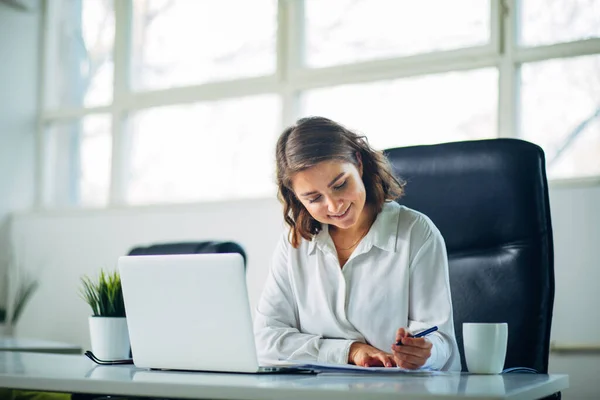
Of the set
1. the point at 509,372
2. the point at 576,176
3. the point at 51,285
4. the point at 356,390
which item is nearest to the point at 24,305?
the point at 51,285

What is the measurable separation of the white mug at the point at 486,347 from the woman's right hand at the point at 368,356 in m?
0.21

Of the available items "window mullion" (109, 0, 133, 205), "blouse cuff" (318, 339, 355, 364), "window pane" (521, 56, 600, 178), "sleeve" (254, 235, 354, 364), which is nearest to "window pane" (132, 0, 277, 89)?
"window mullion" (109, 0, 133, 205)

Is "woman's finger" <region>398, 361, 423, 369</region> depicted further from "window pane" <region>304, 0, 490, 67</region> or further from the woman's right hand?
"window pane" <region>304, 0, 490, 67</region>

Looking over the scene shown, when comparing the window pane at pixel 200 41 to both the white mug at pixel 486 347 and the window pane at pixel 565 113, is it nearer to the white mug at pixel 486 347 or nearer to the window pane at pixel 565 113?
the window pane at pixel 565 113

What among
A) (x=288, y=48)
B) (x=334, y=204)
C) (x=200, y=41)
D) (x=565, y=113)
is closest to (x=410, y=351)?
(x=334, y=204)

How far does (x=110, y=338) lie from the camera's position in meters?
1.87


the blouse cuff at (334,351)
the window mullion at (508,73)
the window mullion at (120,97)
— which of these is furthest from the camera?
the window mullion at (120,97)

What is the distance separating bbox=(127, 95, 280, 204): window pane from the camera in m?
3.92

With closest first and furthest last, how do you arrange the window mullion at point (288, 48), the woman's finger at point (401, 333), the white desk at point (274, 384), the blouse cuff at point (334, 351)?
1. the white desk at point (274, 384)
2. the woman's finger at point (401, 333)
3. the blouse cuff at point (334, 351)
4. the window mullion at point (288, 48)

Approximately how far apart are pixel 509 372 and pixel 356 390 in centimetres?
68

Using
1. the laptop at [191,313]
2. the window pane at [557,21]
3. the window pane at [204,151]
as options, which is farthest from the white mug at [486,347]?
the window pane at [204,151]

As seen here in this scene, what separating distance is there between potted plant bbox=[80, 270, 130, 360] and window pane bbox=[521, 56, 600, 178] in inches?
73.8

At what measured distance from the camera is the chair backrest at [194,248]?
2408 millimetres

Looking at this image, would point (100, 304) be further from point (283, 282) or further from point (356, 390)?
point (356, 390)
